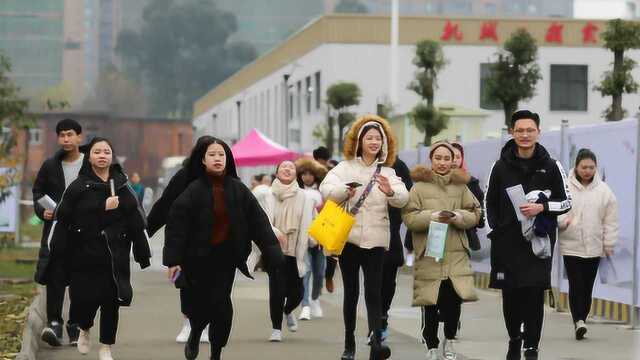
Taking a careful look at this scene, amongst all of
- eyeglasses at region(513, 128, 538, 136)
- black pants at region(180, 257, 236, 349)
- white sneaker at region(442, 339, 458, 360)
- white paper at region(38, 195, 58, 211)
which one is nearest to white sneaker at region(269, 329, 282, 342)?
white paper at region(38, 195, 58, 211)

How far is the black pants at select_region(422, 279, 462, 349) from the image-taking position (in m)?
12.3

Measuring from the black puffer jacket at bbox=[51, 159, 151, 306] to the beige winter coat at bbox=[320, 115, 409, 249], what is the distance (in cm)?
149

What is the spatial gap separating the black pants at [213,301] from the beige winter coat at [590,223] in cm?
494

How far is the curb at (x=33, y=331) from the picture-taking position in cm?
1204

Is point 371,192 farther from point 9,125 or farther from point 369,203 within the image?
point 9,125

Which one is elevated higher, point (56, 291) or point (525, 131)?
point (525, 131)

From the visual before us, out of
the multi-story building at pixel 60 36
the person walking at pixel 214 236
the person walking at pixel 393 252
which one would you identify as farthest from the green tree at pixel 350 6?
the person walking at pixel 214 236

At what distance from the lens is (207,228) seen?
10.6 metres

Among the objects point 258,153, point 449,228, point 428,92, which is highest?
point 428,92

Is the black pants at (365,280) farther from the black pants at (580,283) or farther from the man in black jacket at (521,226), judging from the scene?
the black pants at (580,283)

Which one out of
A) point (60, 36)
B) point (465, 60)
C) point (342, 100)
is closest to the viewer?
point (342, 100)

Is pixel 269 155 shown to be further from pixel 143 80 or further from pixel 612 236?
pixel 143 80

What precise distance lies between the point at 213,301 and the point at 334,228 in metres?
1.58

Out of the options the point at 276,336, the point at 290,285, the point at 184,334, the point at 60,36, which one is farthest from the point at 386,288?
the point at 60,36
